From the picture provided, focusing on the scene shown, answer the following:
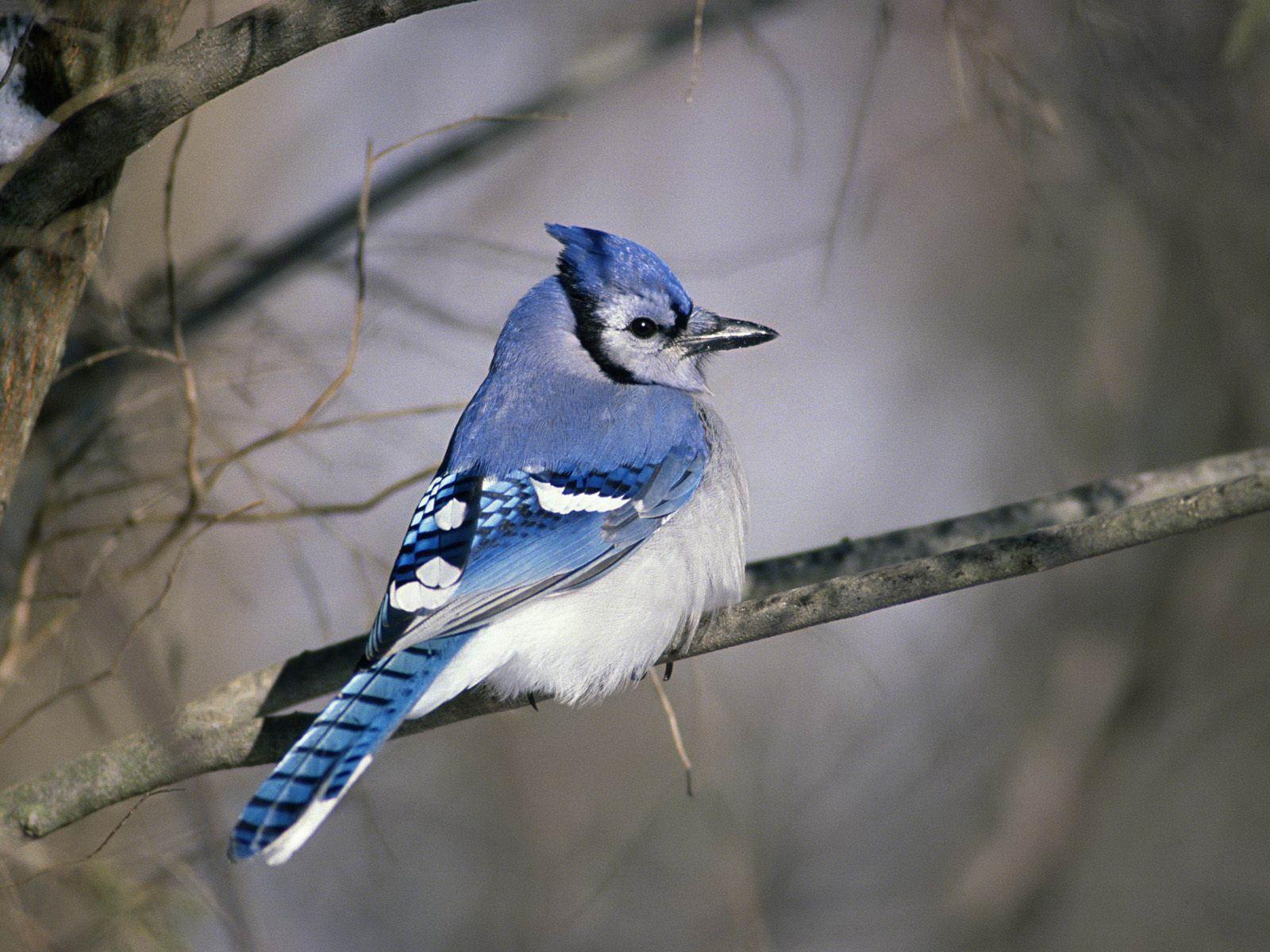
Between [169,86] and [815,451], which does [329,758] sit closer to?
[169,86]

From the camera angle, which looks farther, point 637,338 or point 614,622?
point 637,338

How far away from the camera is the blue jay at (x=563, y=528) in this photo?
203 cm

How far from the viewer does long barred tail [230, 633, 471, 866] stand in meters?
1.82

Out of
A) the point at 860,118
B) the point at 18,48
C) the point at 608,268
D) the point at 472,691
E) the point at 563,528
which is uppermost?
the point at 18,48

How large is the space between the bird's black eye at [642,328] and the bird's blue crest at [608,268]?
0.20 ft

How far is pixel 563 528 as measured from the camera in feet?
7.97

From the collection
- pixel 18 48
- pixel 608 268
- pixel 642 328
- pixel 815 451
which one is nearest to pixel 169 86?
pixel 18 48

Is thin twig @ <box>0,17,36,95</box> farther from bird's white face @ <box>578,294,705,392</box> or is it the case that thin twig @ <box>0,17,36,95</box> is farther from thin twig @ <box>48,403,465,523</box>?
bird's white face @ <box>578,294,705,392</box>

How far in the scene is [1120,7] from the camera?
3.14 metres

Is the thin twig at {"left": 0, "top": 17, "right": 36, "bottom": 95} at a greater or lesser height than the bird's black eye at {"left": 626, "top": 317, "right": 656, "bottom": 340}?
greater

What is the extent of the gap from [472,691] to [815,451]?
3160 millimetres

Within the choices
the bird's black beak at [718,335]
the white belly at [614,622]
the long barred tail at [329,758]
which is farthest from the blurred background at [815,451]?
the long barred tail at [329,758]

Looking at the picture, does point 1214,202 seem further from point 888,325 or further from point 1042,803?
point 1042,803

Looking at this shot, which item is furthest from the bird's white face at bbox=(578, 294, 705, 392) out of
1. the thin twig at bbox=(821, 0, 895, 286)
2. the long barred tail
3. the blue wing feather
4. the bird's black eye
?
the long barred tail
